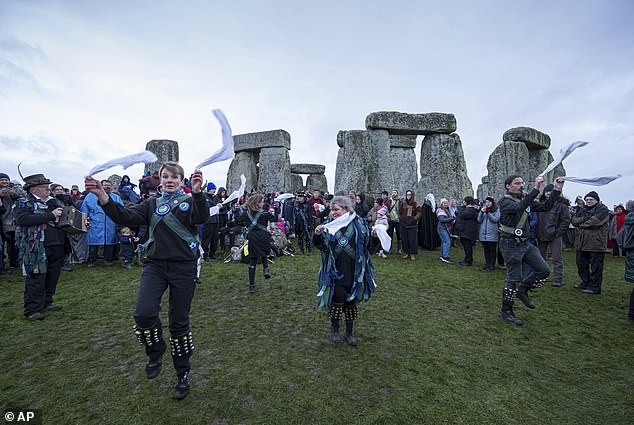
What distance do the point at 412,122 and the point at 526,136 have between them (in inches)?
173

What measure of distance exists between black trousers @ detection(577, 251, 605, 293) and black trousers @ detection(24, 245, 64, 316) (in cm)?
922

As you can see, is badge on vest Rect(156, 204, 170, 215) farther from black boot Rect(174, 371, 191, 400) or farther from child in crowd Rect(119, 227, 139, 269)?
child in crowd Rect(119, 227, 139, 269)

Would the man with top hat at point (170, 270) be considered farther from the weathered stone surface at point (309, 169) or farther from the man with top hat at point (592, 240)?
the weathered stone surface at point (309, 169)

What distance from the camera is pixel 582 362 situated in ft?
12.1

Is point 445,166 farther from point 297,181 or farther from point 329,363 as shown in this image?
point 297,181

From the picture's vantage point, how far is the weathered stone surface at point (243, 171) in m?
15.2

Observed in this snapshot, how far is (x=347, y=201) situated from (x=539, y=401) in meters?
2.60

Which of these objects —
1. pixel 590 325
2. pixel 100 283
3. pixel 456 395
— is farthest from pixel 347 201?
pixel 100 283

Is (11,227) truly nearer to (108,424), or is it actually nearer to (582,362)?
(108,424)

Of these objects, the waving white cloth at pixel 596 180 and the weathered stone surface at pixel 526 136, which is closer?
the waving white cloth at pixel 596 180

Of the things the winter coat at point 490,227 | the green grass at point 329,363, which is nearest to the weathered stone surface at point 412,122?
the winter coat at point 490,227

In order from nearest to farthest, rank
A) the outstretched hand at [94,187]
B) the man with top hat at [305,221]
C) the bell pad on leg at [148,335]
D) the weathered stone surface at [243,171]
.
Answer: the outstretched hand at [94,187] < the bell pad on leg at [148,335] < the man with top hat at [305,221] < the weathered stone surface at [243,171]

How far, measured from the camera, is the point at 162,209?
2977mm

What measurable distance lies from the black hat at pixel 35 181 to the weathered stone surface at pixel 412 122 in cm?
962
